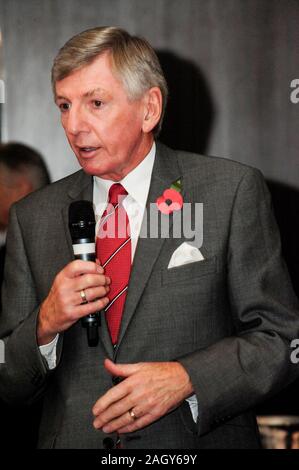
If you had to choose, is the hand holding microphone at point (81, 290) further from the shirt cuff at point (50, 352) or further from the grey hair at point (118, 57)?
the grey hair at point (118, 57)

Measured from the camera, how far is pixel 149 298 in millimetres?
1665

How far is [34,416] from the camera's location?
260cm

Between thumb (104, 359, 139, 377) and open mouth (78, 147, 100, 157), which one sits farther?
open mouth (78, 147, 100, 157)

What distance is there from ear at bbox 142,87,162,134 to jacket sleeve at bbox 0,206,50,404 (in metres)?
0.47

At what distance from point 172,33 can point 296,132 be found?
612 mm

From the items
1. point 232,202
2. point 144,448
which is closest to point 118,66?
point 232,202

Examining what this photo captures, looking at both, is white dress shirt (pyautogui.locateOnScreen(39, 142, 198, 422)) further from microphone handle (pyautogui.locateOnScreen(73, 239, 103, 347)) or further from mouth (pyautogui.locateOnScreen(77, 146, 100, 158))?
microphone handle (pyautogui.locateOnScreen(73, 239, 103, 347))

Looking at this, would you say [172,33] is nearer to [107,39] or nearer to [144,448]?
[107,39]

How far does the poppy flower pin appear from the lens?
1748 mm

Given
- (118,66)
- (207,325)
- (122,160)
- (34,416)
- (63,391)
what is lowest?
(34,416)
